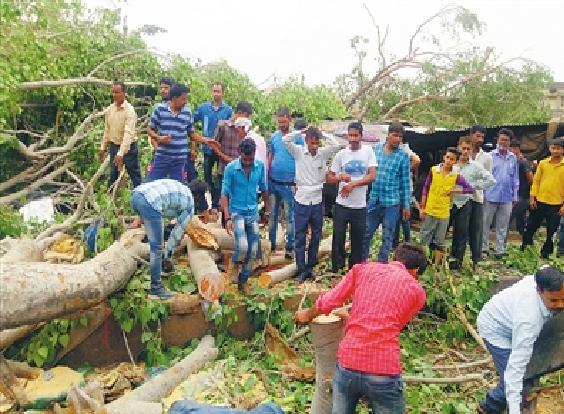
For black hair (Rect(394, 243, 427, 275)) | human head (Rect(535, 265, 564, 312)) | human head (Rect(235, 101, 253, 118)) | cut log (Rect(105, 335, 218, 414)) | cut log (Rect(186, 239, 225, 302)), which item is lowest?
cut log (Rect(105, 335, 218, 414))

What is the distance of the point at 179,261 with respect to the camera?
6.04m

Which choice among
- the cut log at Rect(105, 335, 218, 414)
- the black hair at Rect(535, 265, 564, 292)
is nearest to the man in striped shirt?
the cut log at Rect(105, 335, 218, 414)

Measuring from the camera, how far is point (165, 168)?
20.0 ft

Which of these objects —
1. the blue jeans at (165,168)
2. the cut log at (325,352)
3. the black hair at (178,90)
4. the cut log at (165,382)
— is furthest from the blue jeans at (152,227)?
the cut log at (325,352)

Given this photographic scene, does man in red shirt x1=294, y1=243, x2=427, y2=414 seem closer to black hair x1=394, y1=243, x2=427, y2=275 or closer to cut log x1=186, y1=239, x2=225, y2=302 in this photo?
black hair x1=394, y1=243, x2=427, y2=275

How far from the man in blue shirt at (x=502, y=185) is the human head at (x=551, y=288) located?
3507 mm

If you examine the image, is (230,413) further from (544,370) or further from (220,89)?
(220,89)

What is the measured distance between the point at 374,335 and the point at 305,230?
2.74 metres

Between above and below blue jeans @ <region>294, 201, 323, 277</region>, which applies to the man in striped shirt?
above

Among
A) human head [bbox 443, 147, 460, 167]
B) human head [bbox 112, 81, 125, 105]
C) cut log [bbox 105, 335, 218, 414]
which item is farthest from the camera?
human head [bbox 112, 81, 125, 105]

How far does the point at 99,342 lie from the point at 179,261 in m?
1.22

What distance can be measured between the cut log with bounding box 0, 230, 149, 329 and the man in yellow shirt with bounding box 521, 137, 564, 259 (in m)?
4.63

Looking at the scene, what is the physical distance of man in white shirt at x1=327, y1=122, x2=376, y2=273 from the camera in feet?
17.9

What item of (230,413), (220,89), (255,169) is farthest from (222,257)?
(230,413)
